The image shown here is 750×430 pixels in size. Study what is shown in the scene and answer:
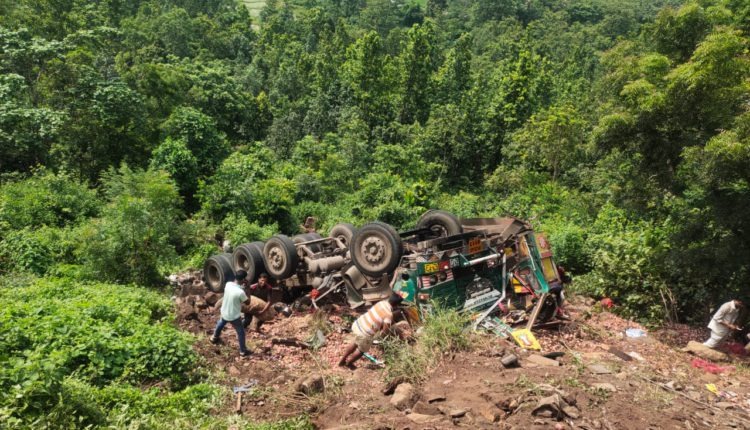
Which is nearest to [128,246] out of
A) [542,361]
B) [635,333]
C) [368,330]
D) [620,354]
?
[368,330]

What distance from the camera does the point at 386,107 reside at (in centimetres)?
3173

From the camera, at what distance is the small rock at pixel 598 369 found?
6.57m

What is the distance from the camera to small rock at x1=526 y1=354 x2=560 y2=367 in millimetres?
6688

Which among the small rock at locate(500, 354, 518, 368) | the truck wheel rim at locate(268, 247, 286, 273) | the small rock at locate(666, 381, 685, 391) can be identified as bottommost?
the small rock at locate(666, 381, 685, 391)

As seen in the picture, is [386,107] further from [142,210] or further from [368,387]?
[368,387]

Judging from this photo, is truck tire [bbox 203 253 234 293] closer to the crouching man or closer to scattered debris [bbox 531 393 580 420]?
the crouching man

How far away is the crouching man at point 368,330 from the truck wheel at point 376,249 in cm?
90

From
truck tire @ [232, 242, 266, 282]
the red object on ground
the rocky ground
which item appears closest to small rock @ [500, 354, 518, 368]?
the rocky ground

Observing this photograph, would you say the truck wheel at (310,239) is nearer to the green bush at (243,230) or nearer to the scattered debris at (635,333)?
the green bush at (243,230)

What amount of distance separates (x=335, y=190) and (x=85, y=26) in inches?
837

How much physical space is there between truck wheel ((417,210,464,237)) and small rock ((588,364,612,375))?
11.6 ft

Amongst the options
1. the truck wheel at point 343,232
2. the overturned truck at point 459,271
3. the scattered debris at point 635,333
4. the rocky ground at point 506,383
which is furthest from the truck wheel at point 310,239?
the scattered debris at point 635,333

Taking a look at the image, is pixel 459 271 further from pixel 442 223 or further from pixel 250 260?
pixel 250 260

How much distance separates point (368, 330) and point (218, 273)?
175 inches
